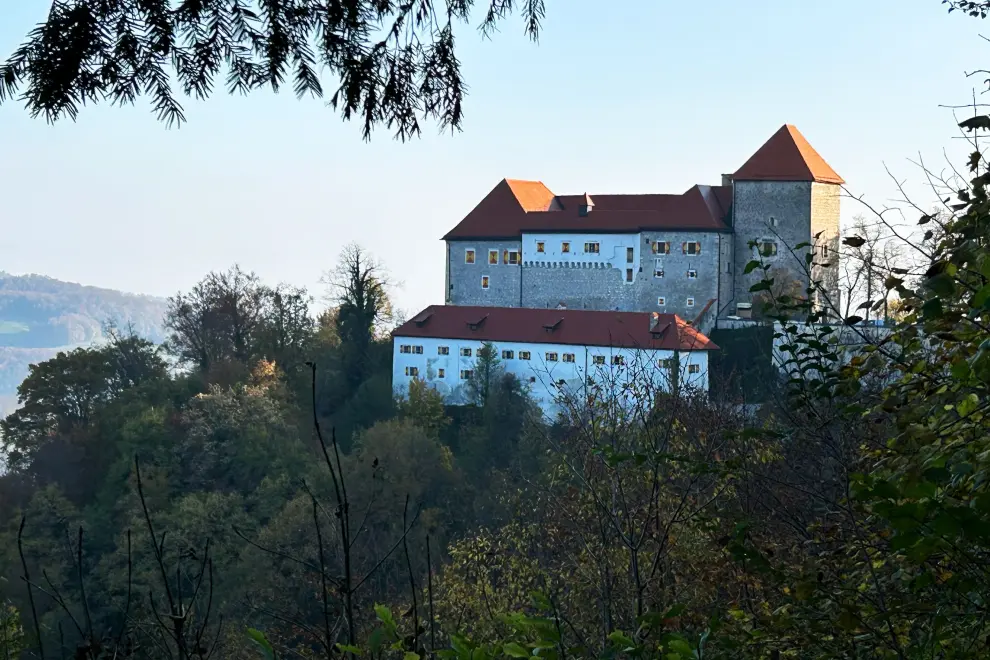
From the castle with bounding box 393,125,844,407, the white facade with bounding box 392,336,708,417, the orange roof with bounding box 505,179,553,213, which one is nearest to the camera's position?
the white facade with bounding box 392,336,708,417

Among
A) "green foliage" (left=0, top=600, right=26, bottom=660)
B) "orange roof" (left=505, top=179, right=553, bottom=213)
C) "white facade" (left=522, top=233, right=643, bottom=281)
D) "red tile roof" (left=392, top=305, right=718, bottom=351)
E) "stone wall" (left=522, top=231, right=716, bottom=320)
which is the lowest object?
"green foliage" (left=0, top=600, right=26, bottom=660)

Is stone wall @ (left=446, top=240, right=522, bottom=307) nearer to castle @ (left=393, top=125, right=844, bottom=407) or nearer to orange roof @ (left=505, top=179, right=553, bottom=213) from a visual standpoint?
castle @ (left=393, top=125, right=844, bottom=407)

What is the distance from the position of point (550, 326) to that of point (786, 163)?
1140cm

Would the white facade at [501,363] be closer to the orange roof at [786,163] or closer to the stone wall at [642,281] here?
the stone wall at [642,281]

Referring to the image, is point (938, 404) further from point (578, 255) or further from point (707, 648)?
point (578, 255)

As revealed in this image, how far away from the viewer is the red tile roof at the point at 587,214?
4481 centimetres

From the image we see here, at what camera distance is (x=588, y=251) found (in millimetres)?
45219

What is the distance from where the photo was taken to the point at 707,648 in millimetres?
4121

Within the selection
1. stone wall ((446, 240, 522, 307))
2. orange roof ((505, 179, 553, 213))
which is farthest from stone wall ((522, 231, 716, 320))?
orange roof ((505, 179, 553, 213))

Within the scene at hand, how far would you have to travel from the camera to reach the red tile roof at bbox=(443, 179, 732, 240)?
147ft

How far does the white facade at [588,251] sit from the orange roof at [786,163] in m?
4.43

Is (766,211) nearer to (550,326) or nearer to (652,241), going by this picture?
(652,241)

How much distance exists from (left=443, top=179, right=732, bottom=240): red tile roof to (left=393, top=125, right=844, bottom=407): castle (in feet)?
0.16

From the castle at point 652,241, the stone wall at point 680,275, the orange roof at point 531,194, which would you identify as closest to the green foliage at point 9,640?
the castle at point 652,241
